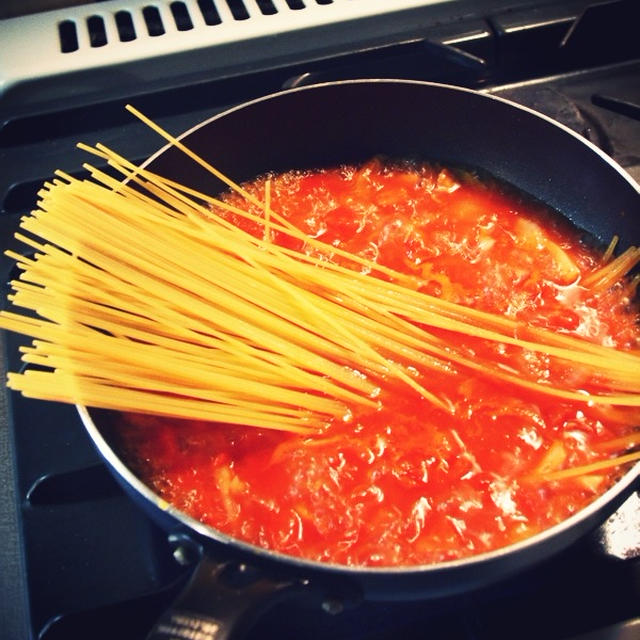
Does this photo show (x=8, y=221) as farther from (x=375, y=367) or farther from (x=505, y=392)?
(x=505, y=392)

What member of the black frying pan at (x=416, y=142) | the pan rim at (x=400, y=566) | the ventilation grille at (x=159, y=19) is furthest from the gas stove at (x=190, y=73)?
the pan rim at (x=400, y=566)

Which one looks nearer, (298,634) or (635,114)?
(298,634)

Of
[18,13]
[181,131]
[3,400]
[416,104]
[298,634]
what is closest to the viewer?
[298,634]

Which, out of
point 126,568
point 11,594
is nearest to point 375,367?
point 126,568

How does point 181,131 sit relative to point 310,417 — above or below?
above

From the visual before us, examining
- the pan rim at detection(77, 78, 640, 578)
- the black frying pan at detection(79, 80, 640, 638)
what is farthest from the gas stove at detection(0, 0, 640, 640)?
the pan rim at detection(77, 78, 640, 578)

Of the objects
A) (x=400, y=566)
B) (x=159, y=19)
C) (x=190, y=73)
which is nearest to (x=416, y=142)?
(x=190, y=73)

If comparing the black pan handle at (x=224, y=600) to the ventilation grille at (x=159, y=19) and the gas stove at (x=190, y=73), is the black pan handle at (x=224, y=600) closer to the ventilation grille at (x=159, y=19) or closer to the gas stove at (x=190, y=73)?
the gas stove at (x=190, y=73)

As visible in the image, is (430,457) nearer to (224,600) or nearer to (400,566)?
(400,566)
